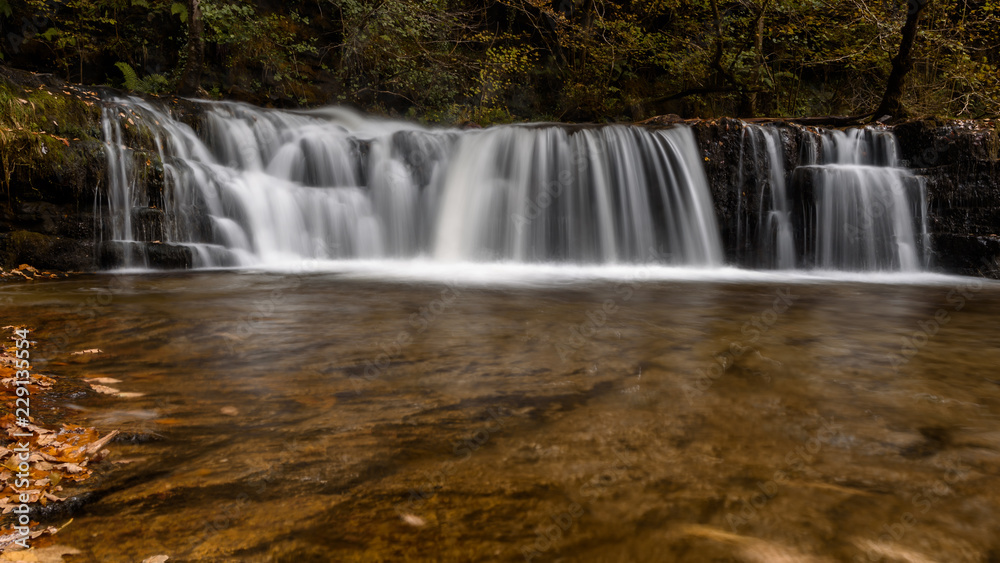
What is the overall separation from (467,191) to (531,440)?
973 centimetres

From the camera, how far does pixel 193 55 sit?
12.9m

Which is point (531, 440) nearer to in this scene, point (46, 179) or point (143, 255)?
point (143, 255)

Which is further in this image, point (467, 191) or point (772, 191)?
point (467, 191)

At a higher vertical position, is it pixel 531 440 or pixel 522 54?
pixel 522 54

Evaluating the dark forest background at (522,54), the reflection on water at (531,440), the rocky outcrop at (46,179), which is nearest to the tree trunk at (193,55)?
the dark forest background at (522,54)

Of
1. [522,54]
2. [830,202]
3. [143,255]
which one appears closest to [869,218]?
[830,202]

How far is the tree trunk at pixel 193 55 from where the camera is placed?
12773 millimetres

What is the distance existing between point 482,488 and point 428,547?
0.34m

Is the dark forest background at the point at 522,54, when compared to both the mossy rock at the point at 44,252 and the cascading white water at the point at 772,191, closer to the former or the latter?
the cascading white water at the point at 772,191

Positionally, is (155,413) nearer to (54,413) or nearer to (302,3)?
(54,413)

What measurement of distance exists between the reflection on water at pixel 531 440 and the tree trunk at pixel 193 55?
10.2 metres

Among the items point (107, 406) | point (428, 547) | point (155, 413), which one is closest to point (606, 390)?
point (428, 547)

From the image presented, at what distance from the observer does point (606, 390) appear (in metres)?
2.80

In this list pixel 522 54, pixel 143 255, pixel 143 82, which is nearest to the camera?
pixel 143 255
